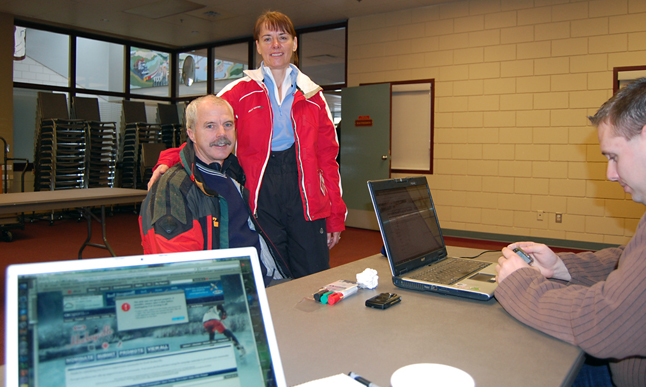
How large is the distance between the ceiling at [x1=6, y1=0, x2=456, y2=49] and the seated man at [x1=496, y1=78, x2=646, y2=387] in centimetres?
568

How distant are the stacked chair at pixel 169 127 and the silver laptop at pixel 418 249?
25.3 feet

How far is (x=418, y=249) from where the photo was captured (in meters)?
1.54

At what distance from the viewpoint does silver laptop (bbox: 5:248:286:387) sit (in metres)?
0.52

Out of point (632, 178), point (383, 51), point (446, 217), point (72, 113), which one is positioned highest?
point (383, 51)

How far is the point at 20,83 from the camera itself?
7453mm

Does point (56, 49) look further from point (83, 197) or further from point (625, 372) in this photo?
point (625, 372)

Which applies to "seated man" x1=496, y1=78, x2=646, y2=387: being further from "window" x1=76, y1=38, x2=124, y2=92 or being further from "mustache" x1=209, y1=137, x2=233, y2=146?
"window" x1=76, y1=38, x2=124, y2=92

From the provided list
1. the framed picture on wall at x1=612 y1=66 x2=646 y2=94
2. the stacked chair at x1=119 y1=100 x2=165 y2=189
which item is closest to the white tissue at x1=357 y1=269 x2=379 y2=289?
the framed picture on wall at x1=612 y1=66 x2=646 y2=94

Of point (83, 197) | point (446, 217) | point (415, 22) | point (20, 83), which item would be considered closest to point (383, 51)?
point (415, 22)

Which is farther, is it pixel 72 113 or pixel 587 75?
pixel 72 113

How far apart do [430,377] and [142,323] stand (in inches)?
18.4

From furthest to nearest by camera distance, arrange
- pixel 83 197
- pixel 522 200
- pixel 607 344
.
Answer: pixel 522 200
pixel 83 197
pixel 607 344

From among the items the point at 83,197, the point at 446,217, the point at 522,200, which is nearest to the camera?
the point at 83,197

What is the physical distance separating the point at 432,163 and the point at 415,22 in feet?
6.51
